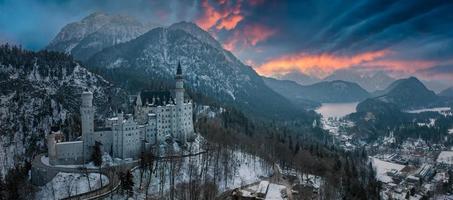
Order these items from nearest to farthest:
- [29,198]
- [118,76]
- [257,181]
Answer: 1. [29,198]
2. [257,181]
3. [118,76]

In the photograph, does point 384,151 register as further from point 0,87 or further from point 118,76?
point 0,87

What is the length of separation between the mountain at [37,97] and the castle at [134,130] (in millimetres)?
27001

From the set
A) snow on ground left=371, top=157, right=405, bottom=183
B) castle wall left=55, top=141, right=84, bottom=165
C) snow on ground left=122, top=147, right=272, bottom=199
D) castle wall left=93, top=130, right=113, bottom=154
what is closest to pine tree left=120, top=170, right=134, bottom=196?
snow on ground left=122, top=147, right=272, bottom=199

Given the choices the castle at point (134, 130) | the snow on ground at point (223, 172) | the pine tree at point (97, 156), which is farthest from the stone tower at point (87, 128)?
the snow on ground at point (223, 172)

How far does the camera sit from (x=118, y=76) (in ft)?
600

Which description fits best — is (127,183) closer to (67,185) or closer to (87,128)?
(67,185)

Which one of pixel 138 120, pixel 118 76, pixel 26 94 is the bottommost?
pixel 138 120

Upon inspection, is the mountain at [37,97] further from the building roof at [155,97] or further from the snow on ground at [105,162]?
the building roof at [155,97]

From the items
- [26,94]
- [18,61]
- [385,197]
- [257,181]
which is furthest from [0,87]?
[385,197]

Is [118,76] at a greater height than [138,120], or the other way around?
[118,76]

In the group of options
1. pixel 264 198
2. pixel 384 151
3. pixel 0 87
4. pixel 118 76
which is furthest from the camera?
pixel 118 76

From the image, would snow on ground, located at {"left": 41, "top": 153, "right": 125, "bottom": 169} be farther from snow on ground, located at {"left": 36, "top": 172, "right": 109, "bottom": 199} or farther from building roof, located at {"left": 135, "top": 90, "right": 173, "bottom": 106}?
building roof, located at {"left": 135, "top": 90, "right": 173, "bottom": 106}

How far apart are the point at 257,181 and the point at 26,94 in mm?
92818

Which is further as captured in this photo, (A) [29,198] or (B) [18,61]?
(B) [18,61]
